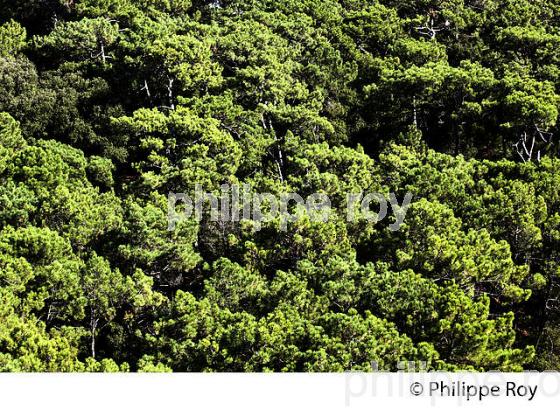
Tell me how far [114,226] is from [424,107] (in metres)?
21.8

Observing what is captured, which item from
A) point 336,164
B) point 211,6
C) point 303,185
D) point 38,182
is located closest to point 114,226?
point 38,182

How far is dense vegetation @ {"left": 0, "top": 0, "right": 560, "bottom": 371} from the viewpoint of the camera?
88.9ft

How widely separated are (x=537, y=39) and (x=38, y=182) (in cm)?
3155

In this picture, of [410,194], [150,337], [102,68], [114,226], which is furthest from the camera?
[102,68]

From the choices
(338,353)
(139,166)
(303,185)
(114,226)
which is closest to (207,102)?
(139,166)

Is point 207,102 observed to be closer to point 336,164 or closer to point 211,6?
point 336,164

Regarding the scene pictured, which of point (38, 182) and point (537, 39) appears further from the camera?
point (537, 39)

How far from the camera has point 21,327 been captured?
83.4ft

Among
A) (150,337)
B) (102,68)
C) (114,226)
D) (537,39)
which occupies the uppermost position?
(537,39)

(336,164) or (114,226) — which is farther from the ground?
(336,164)

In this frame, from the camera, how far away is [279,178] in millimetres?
37719

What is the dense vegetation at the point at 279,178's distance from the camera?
27.1m

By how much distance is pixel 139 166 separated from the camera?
122 ft

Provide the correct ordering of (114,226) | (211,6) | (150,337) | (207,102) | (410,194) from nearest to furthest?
(150,337) → (114,226) → (410,194) → (207,102) → (211,6)
